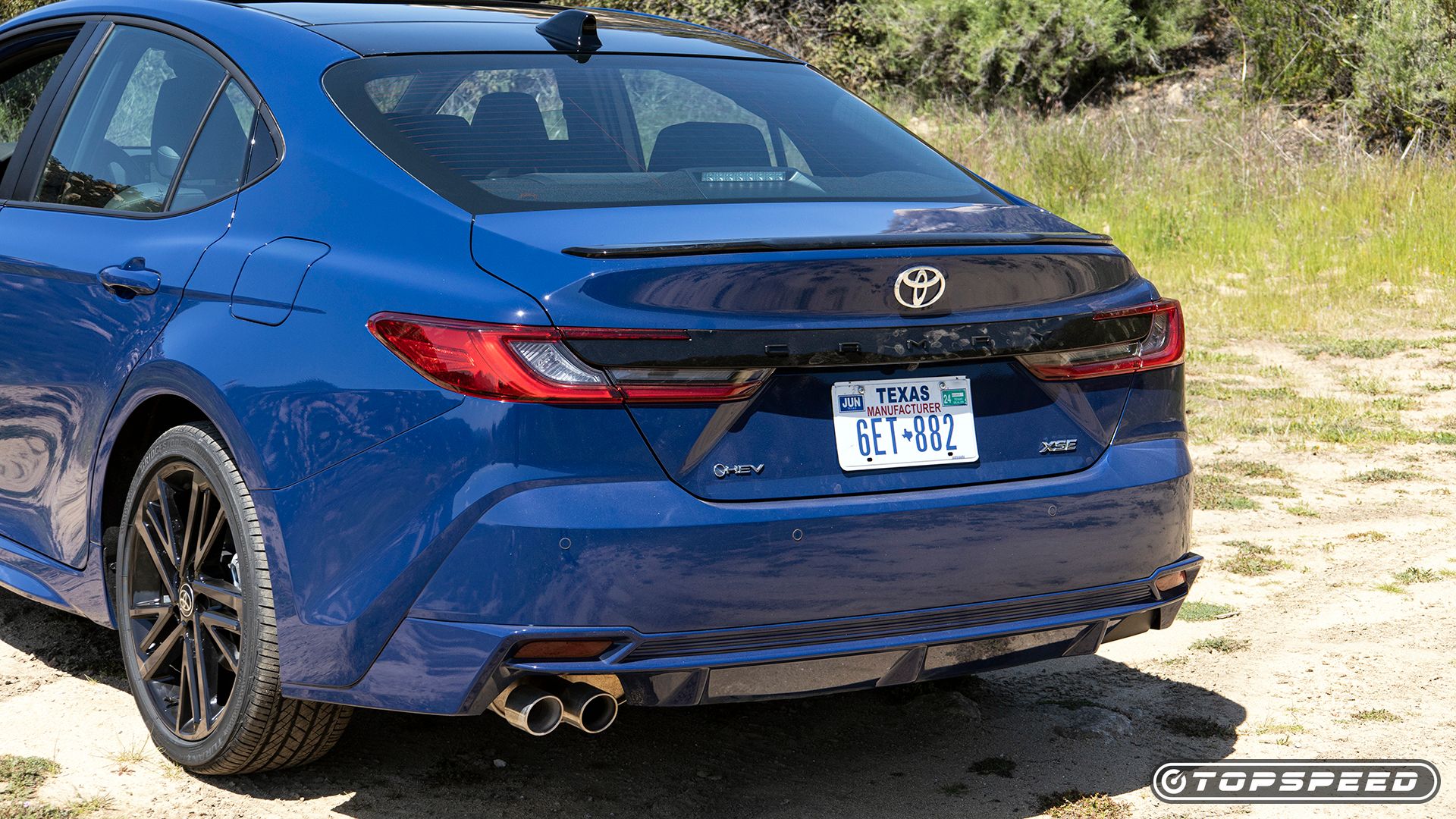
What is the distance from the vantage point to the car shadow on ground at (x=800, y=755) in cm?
325

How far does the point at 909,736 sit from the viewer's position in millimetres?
3715

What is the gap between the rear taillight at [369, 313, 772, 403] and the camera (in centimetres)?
252

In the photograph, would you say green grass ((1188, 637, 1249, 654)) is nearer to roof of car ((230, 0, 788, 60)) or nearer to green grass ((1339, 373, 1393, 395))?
roof of car ((230, 0, 788, 60))

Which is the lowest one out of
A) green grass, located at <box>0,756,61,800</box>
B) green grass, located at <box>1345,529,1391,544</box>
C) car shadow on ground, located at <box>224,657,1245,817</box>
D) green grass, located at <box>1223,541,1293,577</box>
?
green grass, located at <box>1345,529,1391,544</box>

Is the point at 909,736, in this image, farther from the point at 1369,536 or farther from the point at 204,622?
the point at 1369,536

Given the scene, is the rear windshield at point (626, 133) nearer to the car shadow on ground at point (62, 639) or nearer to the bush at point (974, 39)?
the car shadow on ground at point (62, 639)

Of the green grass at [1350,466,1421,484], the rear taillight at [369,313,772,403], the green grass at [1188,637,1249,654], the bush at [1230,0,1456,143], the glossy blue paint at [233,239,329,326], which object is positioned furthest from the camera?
the bush at [1230,0,1456,143]

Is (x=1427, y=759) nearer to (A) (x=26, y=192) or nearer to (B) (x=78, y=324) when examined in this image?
(B) (x=78, y=324)

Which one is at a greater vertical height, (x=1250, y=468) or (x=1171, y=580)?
(x=1171, y=580)

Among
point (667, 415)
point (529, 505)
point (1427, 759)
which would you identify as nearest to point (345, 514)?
point (529, 505)

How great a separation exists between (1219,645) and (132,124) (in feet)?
10.8

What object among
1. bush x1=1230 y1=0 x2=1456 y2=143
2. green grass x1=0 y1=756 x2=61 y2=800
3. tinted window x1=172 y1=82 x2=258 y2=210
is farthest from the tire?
bush x1=1230 y1=0 x2=1456 y2=143

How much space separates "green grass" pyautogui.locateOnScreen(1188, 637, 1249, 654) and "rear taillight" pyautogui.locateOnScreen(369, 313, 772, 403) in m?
2.31

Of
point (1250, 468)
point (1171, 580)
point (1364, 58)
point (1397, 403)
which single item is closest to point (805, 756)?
point (1171, 580)
